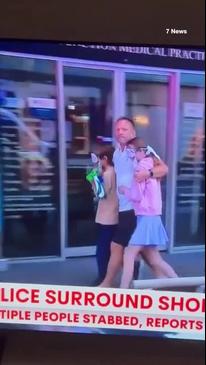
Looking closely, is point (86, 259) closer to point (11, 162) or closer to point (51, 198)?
point (51, 198)

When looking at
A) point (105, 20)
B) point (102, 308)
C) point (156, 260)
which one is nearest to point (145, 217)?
point (156, 260)

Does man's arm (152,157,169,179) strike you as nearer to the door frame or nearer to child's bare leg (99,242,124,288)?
the door frame

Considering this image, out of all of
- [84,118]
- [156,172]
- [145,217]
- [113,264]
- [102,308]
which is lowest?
[102,308]

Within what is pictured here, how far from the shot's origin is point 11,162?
158 cm

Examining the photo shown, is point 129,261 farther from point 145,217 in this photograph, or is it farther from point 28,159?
point 28,159

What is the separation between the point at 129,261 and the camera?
158 centimetres

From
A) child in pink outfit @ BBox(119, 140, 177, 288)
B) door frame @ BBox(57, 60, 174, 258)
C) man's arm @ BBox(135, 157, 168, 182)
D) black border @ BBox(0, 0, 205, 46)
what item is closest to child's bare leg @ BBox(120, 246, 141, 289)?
child in pink outfit @ BBox(119, 140, 177, 288)

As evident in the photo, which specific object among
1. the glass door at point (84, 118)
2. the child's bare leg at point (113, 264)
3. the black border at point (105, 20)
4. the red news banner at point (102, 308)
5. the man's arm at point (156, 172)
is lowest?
the red news banner at point (102, 308)

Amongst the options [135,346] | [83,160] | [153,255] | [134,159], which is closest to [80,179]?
[83,160]

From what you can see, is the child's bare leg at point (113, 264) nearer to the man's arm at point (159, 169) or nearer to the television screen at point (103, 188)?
the television screen at point (103, 188)

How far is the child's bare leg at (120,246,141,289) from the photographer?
1.58 meters

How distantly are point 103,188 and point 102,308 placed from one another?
1.19ft

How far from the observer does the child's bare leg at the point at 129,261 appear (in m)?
1.58

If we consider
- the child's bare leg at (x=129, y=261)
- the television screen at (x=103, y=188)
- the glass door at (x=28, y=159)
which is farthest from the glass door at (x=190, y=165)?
the glass door at (x=28, y=159)
